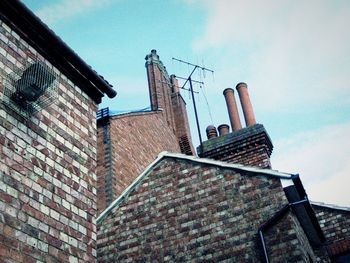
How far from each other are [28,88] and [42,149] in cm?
69

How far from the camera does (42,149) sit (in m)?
4.22

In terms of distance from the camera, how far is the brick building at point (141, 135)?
10.7 m

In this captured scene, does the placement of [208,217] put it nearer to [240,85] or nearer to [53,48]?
[53,48]

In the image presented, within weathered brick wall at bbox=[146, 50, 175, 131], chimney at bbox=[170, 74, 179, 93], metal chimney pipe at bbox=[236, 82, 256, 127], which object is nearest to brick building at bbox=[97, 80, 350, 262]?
metal chimney pipe at bbox=[236, 82, 256, 127]

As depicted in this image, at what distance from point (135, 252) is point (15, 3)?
17.6 ft

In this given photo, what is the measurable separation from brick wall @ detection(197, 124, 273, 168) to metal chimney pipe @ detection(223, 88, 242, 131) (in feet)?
8.81

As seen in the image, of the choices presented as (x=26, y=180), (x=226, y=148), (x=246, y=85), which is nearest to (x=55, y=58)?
(x=26, y=180)

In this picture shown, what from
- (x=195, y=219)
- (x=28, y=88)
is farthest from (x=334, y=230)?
(x=28, y=88)

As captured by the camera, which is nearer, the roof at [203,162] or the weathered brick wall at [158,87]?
the roof at [203,162]

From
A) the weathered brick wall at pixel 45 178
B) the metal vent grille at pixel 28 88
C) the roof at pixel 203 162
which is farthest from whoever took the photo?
the roof at pixel 203 162

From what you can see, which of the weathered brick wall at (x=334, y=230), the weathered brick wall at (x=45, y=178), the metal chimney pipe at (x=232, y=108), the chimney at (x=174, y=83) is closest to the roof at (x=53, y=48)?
the weathered brick wall at (x=45, y=178)

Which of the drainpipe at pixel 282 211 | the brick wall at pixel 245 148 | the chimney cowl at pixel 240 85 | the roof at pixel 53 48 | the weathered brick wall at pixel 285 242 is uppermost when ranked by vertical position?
the chimney cowl at pixel 240 85

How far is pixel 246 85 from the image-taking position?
14164mm

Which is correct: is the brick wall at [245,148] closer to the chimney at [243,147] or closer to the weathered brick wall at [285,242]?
the chimney at [243,147]
